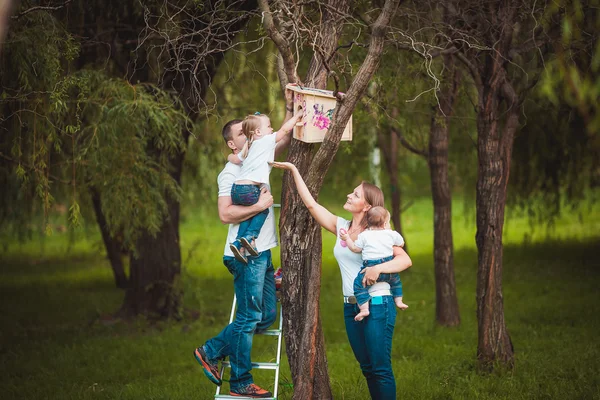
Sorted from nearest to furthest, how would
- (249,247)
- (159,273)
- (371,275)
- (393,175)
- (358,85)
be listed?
(371,275) → (358,85) → (249,247) → (159,273) → (393,175)

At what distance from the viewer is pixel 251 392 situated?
5.24 meters

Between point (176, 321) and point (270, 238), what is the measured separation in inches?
253

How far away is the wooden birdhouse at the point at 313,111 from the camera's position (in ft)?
16.5

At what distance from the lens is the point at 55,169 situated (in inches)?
402

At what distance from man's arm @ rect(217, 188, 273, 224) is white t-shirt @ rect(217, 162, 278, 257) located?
0.06 m

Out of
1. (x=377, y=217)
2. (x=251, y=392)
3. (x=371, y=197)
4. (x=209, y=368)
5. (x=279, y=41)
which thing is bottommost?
(x=251, y=392)

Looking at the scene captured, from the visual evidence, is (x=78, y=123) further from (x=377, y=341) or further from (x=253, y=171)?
(x=377, y=341)

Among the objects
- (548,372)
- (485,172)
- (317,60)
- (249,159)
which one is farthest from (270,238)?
(548,372)

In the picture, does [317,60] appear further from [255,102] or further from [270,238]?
[255,102]

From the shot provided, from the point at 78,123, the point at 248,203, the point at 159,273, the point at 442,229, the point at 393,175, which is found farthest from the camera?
the point at 393,175

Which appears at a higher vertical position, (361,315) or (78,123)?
(78,123)

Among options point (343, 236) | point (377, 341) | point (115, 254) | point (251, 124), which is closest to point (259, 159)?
point (251, 124)

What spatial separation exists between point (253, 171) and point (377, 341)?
1.35 m

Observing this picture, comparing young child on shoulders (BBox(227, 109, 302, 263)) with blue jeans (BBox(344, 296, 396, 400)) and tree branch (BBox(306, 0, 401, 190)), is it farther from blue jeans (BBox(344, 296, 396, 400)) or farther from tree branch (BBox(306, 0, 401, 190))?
blue jeans (BBox(344, 296, 396, 400))
